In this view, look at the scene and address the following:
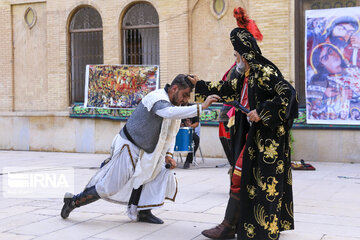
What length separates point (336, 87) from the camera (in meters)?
11.5

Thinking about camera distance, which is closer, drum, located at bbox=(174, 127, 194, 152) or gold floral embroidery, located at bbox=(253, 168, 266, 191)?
gold floral embroidery, located at bbox=(253, 168, 266, 191)

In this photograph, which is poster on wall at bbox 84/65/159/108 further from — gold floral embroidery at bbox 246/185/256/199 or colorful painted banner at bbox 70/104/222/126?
gold floral embroidery at bbox 246/185/256/199

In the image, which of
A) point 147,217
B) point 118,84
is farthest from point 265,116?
point 118,84

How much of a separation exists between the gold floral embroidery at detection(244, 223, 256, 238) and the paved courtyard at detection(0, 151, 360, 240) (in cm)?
70

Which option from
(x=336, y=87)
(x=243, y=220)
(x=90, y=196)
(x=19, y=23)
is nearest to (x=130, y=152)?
(x=90, y=196)

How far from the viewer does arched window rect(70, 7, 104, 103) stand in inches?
577

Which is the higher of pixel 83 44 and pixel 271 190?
pixel 83 44

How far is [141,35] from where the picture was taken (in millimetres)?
14070

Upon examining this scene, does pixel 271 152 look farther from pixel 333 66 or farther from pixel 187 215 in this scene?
pixel 333 66

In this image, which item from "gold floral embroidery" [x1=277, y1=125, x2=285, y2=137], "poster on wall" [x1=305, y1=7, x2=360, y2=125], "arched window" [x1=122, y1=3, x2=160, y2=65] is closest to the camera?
"gold floral embroidery" [x1=277, y1=125, x2=285, y2=137]

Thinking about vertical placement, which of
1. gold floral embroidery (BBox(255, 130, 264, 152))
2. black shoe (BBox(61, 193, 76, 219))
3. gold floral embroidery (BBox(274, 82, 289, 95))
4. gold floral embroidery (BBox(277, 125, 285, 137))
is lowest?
black shoe (BBox(61, 193, 76, 219))

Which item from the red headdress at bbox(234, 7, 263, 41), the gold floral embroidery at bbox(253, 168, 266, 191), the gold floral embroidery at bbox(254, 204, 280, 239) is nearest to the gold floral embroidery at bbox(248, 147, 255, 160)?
the gold floral embroidery at bbox(253, 168, 266, 191)

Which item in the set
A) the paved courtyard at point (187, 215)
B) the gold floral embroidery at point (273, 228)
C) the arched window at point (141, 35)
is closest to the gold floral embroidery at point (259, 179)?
the gold floral embroidery at point (273, 228)

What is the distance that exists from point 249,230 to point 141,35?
10.3 m
